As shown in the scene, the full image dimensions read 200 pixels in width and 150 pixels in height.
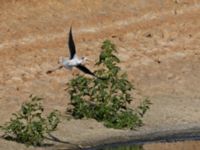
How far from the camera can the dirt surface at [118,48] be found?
21734 mm

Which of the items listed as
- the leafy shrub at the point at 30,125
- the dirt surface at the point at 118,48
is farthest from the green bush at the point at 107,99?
the leafy shrub at the point at 30,125

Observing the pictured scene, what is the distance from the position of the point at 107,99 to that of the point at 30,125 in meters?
2.41

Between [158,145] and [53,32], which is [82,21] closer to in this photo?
[53,32]

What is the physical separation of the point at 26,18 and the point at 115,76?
4.05m

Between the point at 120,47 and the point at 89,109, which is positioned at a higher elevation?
the point at 120,47

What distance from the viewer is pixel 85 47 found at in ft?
79.6

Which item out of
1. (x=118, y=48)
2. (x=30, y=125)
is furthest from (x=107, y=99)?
(x=118, y=48)

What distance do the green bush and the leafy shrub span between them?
3.89ft

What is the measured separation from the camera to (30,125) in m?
18.8

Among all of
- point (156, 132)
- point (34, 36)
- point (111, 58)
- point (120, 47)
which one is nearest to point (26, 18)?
point (34, 36)

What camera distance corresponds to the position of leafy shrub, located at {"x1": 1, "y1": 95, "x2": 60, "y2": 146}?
1866 centimetres

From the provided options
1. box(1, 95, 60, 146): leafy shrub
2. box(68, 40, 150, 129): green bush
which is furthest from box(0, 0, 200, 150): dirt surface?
box(1, 95, 60, 146): leafy shrub

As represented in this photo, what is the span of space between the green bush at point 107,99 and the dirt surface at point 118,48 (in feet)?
0.86

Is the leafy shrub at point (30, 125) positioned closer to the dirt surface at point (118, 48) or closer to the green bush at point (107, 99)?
the dirt surface at point (118, 48)
